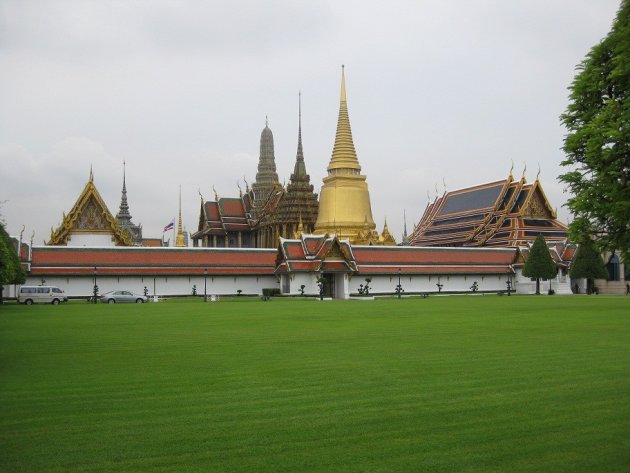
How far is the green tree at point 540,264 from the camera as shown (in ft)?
178

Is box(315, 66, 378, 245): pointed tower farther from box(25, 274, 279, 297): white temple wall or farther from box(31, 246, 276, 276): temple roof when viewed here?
box(25, 274, 279, 297): white temple wall

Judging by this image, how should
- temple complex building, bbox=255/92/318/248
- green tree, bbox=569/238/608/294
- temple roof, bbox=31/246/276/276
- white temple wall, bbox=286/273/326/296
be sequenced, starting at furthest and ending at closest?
temple complex building, bbox=255/92/318/248 < green tree, bbox=569/238/608/294 < white temple wall, bbox=286/273/326/296 < temple roof, bbox=31/246/276/276

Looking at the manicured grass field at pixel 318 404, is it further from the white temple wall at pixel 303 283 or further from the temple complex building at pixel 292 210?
the temple complex building at pixel 292 210

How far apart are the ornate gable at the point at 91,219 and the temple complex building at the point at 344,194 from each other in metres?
20.7

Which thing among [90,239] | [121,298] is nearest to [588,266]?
[121,298]

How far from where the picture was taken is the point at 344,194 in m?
70.8

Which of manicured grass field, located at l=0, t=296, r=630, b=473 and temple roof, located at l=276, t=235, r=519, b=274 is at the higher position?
temple roof, located at l=276, t=235, r=519, b=274

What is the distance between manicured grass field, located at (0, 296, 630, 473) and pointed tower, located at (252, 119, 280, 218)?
231 feet

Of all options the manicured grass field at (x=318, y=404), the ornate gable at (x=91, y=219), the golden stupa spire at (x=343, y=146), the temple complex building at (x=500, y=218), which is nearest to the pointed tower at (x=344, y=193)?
the golden stupa spire at (x=343, y=146)

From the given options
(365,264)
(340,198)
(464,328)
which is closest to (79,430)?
(464,328)

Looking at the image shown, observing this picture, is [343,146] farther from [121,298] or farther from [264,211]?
[121,298]

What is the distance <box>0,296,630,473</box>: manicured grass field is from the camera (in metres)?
6.76

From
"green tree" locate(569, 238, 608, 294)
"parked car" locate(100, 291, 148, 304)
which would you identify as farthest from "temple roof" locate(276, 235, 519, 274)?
"parked car" locate(100, 291, 148, 304)

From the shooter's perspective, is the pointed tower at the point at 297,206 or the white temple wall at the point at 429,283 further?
the pointed tower at the point at 297,206
